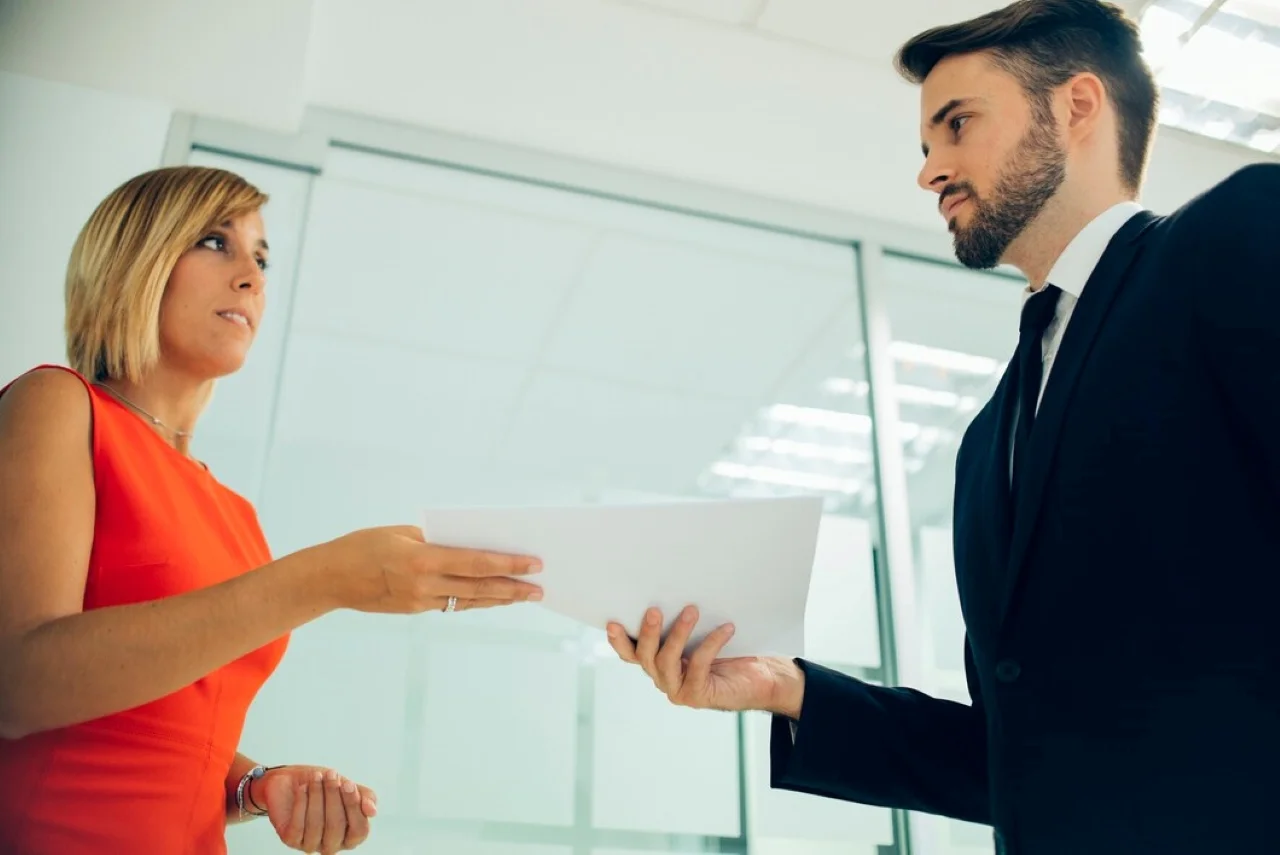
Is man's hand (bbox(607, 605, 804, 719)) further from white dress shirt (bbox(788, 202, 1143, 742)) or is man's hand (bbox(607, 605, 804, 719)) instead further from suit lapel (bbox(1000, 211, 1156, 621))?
suit lapel (bbox(1000, 211, 1156, 621))

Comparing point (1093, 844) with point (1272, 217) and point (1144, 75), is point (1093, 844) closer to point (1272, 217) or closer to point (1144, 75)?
point (1272, 217)

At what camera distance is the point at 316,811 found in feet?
4.37

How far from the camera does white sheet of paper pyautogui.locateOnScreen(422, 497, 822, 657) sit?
→ 108cm

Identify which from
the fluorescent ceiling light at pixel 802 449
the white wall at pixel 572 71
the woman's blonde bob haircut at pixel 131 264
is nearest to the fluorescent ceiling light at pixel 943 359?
the fluorescent ceiling light at pixel 802 449

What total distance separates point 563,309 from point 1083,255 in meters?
1.68

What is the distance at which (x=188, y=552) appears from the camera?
1250 millimetres

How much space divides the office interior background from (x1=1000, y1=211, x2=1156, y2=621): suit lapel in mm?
1448

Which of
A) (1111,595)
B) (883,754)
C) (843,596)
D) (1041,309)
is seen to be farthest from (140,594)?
(843,596)

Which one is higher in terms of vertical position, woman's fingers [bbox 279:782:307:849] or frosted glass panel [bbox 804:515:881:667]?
frosted glass panel [bbox 804:515:881:667]

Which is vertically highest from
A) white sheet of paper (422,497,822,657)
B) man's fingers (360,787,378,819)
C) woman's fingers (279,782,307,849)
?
white sheet of paper (422,497,822,657)

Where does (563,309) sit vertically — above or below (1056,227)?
above

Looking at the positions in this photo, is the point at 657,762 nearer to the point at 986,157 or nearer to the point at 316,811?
the point at 316,811

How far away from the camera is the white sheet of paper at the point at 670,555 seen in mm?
1076

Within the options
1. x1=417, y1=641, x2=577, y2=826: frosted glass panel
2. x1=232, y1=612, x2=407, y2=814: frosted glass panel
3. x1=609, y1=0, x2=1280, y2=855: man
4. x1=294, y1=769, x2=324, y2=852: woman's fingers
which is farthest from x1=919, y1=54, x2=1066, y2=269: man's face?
x1=232, y1=612, x2=407, y2=814: frosted glass panel
